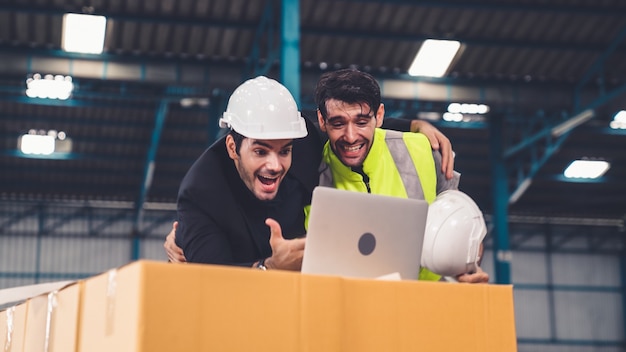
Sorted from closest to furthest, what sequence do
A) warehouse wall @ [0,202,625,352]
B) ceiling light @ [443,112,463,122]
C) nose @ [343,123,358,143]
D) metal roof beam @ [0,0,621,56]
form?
nose @ [343,123,358,143], metal roof beam @ [0,0,621,56], ceiling light @ [443,112,463,122], warehouse wall @ [0,202,625,352]

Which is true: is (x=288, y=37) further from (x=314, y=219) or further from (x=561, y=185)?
(x=561, y=185)

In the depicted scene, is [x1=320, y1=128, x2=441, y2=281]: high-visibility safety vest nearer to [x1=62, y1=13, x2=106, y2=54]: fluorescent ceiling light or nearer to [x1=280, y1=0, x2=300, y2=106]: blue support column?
[x1=280, y1=0, x2=300, y2=106]: blue support column

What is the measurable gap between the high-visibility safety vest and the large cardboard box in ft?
3.92

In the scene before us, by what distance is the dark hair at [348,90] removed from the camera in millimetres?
3518

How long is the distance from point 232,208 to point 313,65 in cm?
1241

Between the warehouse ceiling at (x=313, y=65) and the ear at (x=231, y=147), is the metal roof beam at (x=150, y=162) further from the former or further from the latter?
the ear at (x=231, y=147)

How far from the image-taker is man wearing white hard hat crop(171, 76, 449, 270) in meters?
3.05

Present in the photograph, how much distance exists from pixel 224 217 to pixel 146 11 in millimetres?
11265

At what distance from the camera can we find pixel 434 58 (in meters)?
15.2

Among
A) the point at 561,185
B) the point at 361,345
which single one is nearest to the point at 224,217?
the point at 361,345

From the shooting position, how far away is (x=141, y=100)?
17.2m

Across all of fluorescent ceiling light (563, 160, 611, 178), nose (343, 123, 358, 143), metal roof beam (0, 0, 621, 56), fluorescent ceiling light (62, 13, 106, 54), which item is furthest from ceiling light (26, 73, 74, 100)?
nose (343, 123, 358, 143)

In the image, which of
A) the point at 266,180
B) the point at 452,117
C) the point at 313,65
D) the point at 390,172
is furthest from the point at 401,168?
the point at 452,117

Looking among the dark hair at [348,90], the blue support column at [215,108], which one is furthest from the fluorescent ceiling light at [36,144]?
the dark hair at [348,90]
